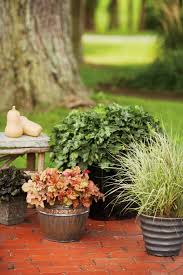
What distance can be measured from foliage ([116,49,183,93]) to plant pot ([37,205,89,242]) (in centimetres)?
1112

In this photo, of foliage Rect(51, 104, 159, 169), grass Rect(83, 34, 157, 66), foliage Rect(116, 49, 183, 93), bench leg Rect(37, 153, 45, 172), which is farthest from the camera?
grass Rect(83, 34, 157, 66)

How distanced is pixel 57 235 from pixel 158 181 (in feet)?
3.12

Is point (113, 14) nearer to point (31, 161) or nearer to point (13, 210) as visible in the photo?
point (31, 161)

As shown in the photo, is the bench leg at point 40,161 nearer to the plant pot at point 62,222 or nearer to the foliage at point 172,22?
the plant pot at point 62,222

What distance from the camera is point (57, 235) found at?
666 centimetres

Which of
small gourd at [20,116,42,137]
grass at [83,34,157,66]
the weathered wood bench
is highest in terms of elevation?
small gourd at [20,116,42,137]

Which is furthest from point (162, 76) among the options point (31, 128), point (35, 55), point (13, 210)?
point (13, 210)

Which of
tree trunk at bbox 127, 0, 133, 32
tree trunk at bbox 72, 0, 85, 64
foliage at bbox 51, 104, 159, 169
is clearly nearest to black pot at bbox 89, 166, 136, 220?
foliage at bbox 51, 104, 159, 169

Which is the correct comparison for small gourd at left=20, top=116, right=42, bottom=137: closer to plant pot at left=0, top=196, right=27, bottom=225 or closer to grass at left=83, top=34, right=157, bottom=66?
plant pot at left=0, top=196, right=27, bottom=225

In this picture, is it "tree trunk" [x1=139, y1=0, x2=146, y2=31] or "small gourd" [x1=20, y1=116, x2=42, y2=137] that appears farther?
"tree trunk" [x1=139, y1=0, x2=146, y2=31]

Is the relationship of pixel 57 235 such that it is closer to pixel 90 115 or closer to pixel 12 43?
pixel 90 115

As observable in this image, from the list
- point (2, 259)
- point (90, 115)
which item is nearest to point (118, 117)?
point (90, 115)

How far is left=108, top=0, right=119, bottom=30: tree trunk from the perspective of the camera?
47.4 meters

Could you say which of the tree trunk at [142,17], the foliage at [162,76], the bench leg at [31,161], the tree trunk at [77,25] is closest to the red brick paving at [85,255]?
the bench leg at [31,161]
